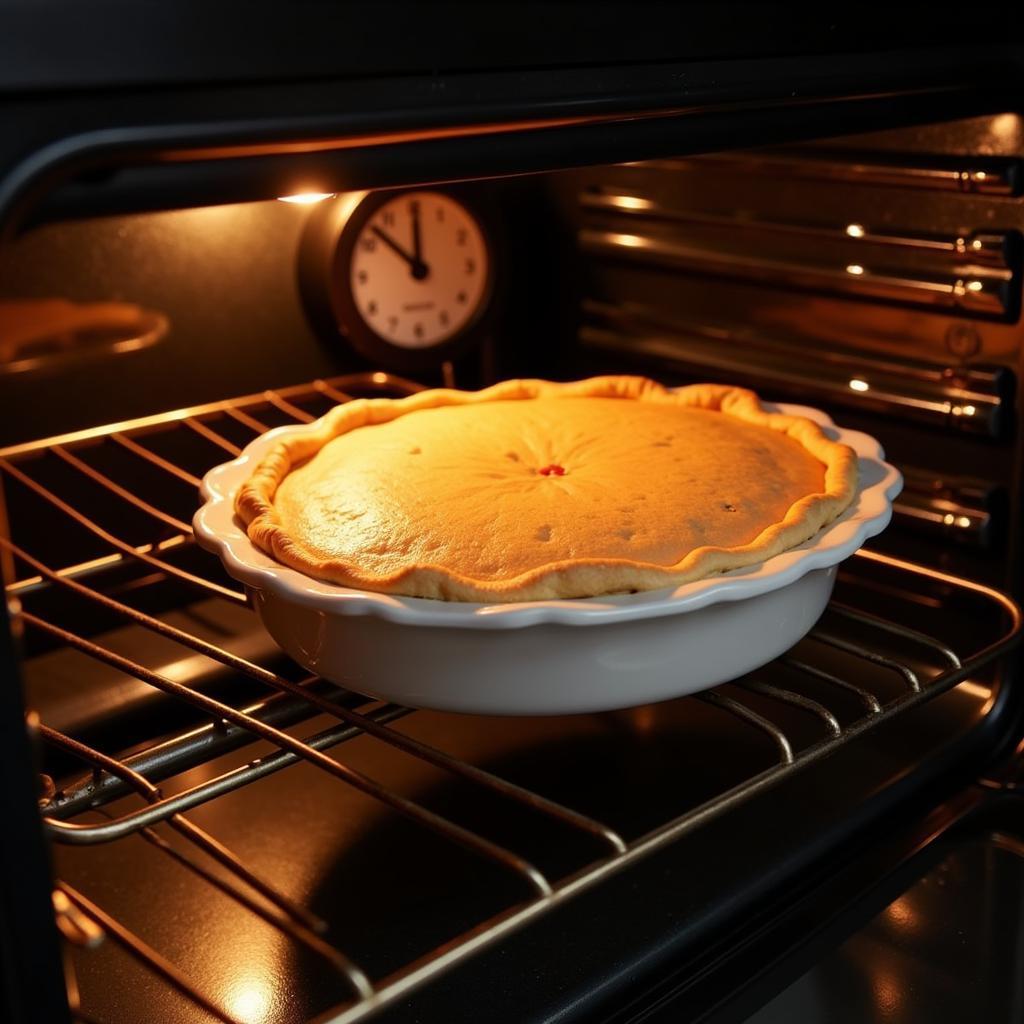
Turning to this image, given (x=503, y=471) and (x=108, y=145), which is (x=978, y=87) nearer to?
(x=503, y=471)

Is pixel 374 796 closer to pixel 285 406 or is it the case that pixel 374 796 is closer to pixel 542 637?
pixel 542 637

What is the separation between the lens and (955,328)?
1.02 metres

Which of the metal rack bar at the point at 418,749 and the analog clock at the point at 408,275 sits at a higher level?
the analog clock at the point at 408,275

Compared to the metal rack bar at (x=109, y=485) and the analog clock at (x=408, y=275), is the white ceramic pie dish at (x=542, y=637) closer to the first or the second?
the metal rack bar at (x=109, y=485)

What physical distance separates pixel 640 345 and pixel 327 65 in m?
0.76

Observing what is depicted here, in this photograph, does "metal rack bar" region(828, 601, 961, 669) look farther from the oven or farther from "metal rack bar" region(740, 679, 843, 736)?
"metal rack bar" region(740, 679, 843, 736)

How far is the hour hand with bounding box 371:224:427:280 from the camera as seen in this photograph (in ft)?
3.92

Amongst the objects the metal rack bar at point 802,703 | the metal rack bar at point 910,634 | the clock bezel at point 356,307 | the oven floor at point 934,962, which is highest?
the clock bezel at point 356,307

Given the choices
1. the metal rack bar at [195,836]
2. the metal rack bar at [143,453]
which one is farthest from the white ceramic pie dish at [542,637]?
the metal rack bar at [143,453]

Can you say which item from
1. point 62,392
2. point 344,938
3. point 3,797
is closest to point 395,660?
point 344,938

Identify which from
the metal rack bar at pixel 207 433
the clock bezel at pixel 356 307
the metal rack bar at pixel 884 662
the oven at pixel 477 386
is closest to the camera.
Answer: the oven at pixel 477 386

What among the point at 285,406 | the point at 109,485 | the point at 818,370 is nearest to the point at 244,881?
the point at 109,485

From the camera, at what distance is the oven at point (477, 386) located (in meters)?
0.53

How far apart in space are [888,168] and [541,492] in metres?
0.41
